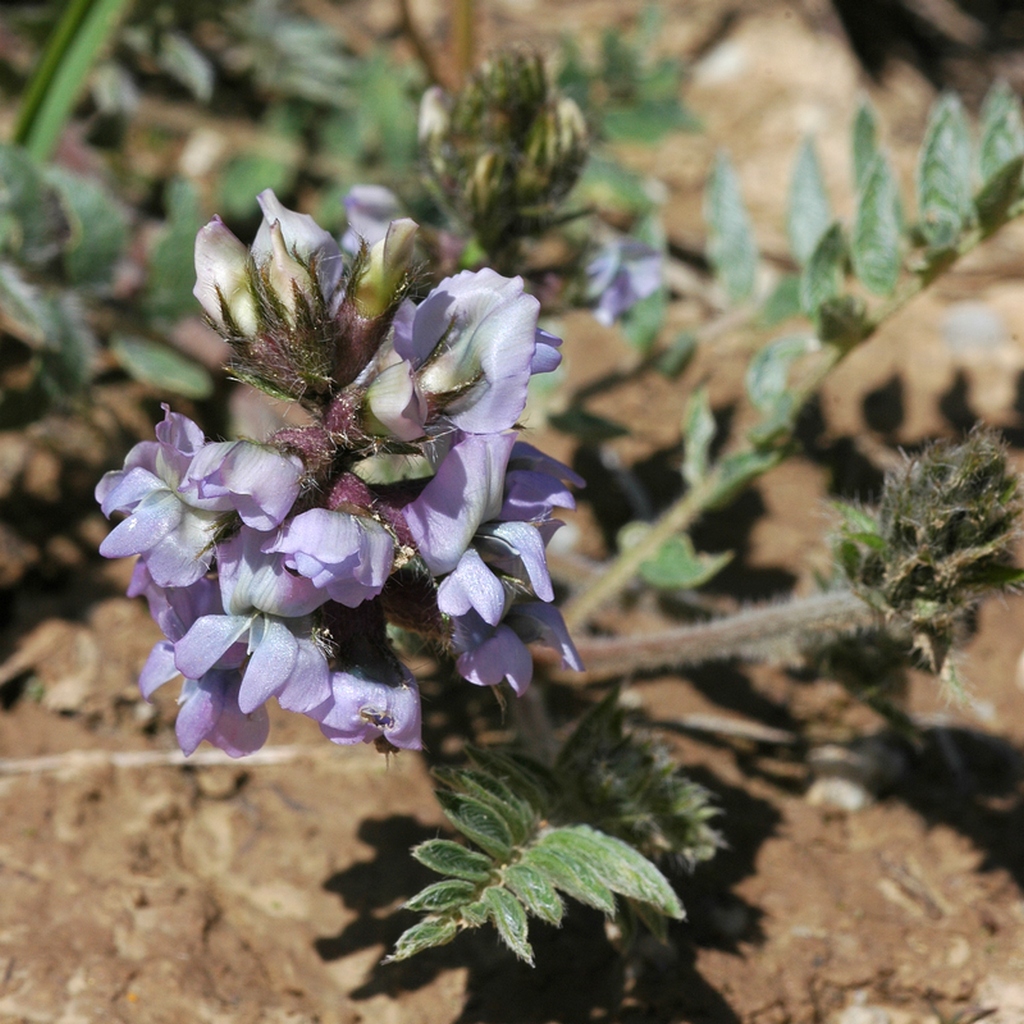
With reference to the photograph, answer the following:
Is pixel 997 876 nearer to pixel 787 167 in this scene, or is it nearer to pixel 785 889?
pixel 785 889

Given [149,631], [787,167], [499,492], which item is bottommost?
[149,631]

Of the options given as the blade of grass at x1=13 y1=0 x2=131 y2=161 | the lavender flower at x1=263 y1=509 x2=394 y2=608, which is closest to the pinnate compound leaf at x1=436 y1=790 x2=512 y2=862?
the lavender flower at x1=263 y1=509 x2=394 y2=608

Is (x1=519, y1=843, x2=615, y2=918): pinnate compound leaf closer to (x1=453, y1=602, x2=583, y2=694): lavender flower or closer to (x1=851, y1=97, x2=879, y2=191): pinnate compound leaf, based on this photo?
(x1=453, y1=602, x2=583, y2=694): lavender flower

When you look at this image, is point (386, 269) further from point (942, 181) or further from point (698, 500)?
point (942, 181)

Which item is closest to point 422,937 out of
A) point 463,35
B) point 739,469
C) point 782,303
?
point 739,469

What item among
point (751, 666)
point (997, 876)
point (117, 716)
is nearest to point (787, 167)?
point (751, 666)

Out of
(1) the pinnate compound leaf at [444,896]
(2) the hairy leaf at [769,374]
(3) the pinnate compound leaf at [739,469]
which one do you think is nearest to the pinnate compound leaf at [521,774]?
(1) the pinnate compound leaf at [444,896]
